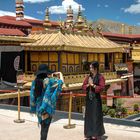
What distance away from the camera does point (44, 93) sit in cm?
563

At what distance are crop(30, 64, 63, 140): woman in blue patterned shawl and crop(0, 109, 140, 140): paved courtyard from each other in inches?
60.4

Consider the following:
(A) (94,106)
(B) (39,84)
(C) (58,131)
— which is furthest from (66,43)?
(B) (39,84)

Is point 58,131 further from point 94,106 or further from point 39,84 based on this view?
point 39,84

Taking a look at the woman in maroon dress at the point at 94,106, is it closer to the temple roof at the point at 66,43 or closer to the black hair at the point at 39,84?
the black hair at the point at 39,84

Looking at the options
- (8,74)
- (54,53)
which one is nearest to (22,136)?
(8,74)

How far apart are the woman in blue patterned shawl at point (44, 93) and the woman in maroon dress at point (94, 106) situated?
1.06m

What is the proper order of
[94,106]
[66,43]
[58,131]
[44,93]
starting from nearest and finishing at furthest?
[44,93] → [94,106] → [58,131] → [66,43]

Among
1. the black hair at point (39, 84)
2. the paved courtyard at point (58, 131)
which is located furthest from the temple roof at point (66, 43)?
the black hair at point (39, 84)

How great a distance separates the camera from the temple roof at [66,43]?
18188mm

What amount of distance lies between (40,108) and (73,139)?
1.61 m

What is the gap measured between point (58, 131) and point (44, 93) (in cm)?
219

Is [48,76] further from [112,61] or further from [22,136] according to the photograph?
[112,61]

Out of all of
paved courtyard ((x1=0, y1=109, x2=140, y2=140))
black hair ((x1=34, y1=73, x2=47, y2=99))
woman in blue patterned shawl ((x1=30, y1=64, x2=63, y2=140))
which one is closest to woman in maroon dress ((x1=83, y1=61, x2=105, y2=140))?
paved courtyard ((x1=0, y1=109, x2=140, y2=140))

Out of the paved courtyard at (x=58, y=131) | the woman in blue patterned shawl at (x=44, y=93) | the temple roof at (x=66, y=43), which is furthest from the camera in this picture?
the temple roof at (x=66, y=43)
